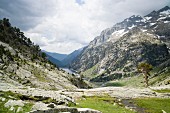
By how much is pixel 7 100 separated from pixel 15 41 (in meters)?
172

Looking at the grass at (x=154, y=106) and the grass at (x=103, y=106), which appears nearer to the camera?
the grass at (x=103, y=106)

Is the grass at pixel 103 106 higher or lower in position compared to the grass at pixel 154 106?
higher

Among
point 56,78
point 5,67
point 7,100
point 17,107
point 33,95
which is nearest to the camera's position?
point 17,107

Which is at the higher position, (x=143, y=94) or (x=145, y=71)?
(x=145, y=71)

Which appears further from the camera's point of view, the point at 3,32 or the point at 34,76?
the point at 3,32

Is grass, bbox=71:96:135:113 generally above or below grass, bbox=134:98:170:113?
above

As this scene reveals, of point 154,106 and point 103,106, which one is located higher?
point 103,106

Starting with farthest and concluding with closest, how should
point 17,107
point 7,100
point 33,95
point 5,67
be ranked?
point 5,67 → point 33,95 → point 7,100 → point 17,107

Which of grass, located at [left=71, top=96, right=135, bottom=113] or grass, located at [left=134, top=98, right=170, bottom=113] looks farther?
grass, located at [left=134, top=98, right=170, bottom=113]

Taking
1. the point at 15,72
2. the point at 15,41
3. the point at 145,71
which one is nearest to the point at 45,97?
the point at 15,72

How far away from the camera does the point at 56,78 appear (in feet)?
507

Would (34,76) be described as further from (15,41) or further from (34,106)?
(34,106)

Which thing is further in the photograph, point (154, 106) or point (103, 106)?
point (154, 106)

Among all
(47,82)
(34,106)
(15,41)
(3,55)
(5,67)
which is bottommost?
(34,106)
